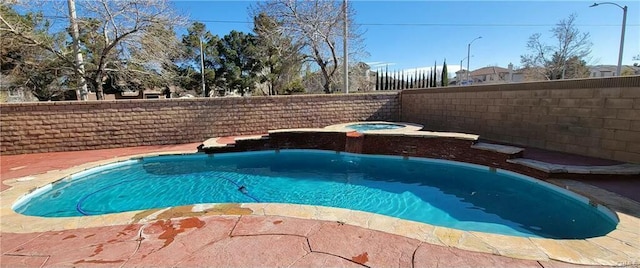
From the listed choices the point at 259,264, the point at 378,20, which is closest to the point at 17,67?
the point at 259,264

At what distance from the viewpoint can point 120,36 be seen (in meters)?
11.0

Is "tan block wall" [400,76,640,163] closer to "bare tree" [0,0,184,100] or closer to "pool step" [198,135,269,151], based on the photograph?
"pool step" [198,135,269,151]

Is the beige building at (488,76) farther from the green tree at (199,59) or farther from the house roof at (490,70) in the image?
the green tree at (199,59)

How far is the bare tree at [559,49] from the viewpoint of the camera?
987 inches

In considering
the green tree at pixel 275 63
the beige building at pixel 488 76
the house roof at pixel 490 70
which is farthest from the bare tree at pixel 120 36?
the house roof at pixel 490 70

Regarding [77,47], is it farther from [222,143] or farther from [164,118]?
[222,143]

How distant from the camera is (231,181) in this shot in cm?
652

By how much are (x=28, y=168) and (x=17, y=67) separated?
402 inches

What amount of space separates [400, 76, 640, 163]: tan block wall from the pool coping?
6.65 feet

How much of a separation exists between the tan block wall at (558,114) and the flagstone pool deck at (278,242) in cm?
256

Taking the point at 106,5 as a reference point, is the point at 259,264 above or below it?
below

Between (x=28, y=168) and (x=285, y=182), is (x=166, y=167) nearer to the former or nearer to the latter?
(x=28, y=168)

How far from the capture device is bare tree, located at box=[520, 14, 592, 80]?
25.1 meters

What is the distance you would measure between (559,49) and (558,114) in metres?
26.5
